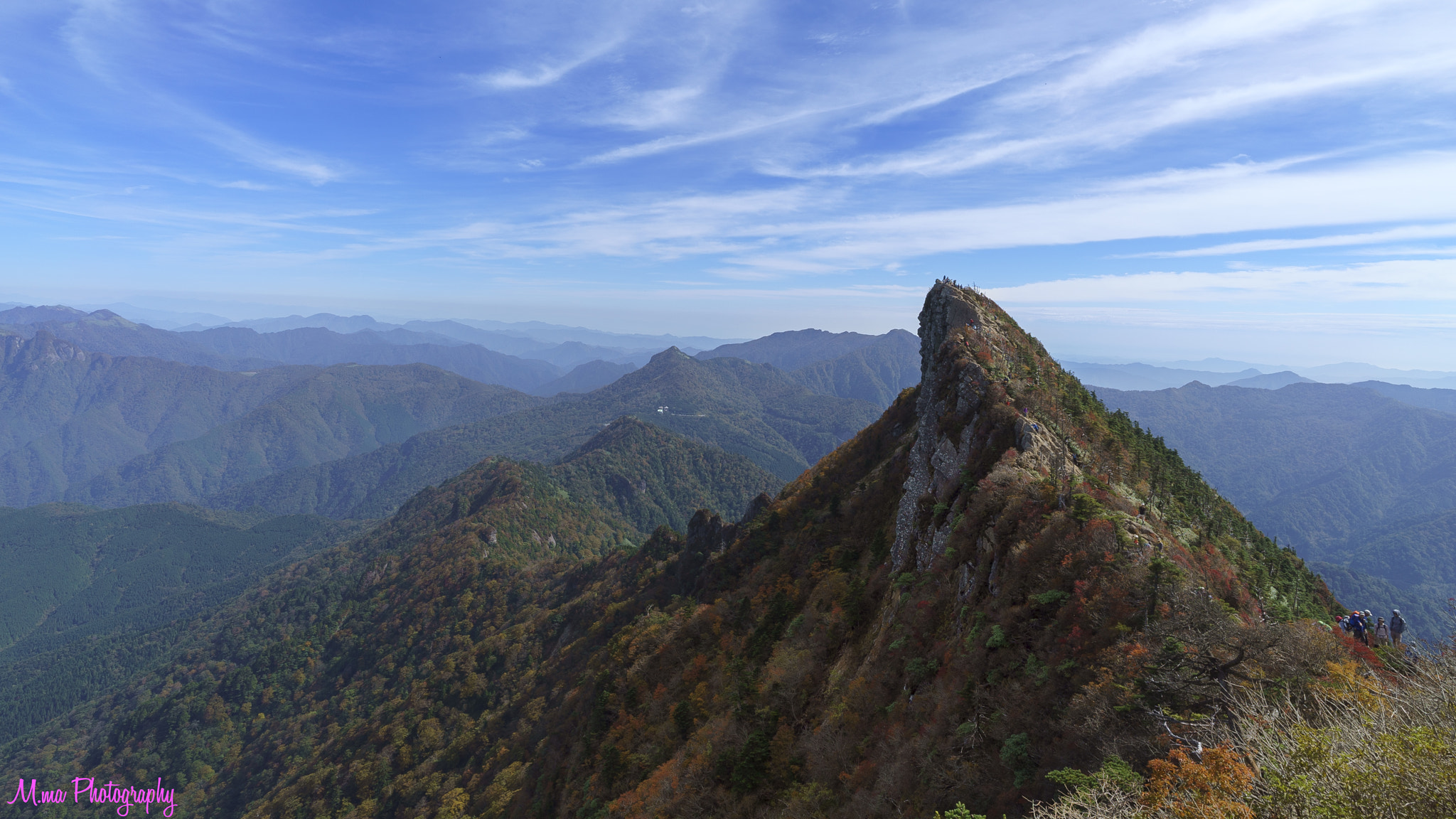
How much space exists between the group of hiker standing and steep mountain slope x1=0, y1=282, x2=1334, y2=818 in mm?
3106

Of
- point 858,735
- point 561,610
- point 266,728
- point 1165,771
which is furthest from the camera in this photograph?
point 266,728

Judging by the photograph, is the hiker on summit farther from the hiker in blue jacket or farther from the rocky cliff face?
the rocky cliff face

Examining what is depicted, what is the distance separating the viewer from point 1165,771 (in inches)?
430

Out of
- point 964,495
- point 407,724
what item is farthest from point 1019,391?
point 407,724

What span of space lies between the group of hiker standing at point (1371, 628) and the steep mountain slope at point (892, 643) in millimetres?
3106

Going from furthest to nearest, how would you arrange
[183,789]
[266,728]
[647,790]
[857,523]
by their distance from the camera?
[266,728], [183,789], [857,523], [647,790]

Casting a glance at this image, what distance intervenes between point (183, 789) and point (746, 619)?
170034 mm

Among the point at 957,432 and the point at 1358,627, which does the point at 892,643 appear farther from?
the point at 957,432

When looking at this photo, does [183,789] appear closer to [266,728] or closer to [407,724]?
[266,728]

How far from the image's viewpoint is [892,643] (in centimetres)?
2652

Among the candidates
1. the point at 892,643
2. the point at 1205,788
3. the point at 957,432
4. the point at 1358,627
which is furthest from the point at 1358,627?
the point at 957,432

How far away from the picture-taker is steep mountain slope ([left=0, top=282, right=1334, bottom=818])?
16.5 m

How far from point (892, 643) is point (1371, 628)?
18.0 metres

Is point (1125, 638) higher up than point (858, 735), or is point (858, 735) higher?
point (1125, 638)
